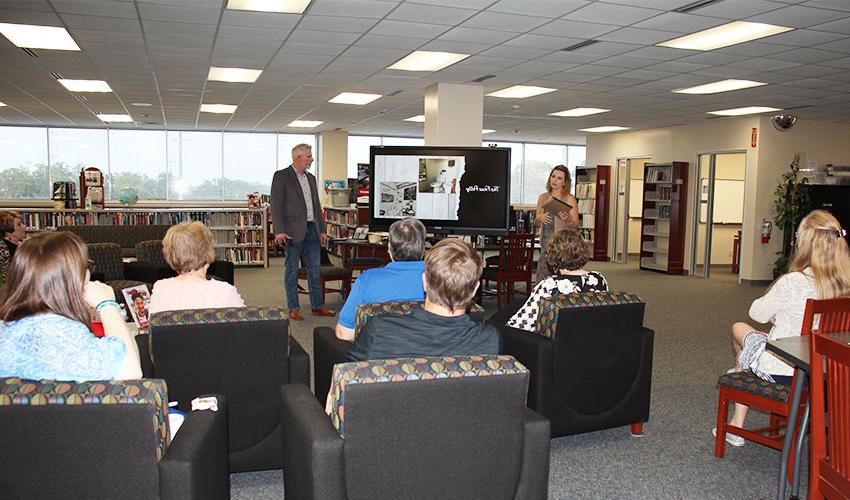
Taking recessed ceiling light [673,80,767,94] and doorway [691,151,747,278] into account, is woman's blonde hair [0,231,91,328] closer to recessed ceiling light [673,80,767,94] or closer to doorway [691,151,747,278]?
recessed ceiling light [673,80,767,94]

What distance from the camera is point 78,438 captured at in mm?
1733

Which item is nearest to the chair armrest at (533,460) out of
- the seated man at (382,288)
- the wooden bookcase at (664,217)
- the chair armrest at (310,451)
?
the chair armrest at (310,451)

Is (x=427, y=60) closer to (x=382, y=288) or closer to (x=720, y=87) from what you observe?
(x=720, y=87)

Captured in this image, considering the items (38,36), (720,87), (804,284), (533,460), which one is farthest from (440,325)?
(720,87)

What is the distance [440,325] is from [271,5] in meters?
3.79

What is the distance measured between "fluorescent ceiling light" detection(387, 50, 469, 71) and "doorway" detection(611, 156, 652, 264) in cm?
731

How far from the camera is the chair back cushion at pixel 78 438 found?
5.58 feet

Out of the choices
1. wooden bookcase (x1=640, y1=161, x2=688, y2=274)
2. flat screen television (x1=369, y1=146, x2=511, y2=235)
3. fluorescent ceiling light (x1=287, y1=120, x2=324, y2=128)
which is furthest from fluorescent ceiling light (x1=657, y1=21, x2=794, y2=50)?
fluorescent ceiling light (x1=287, y1=120, x2=324, y2=128)

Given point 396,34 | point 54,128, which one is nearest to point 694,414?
point 396,34

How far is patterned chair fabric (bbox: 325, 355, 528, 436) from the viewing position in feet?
5.93

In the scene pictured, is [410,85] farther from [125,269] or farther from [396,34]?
[125,269]

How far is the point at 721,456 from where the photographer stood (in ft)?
11.5

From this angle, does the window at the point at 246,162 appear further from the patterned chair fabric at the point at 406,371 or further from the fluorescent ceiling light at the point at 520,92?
the patterned chair fabric at the point at 406,371

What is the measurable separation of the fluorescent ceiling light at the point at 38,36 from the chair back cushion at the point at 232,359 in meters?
4.40
